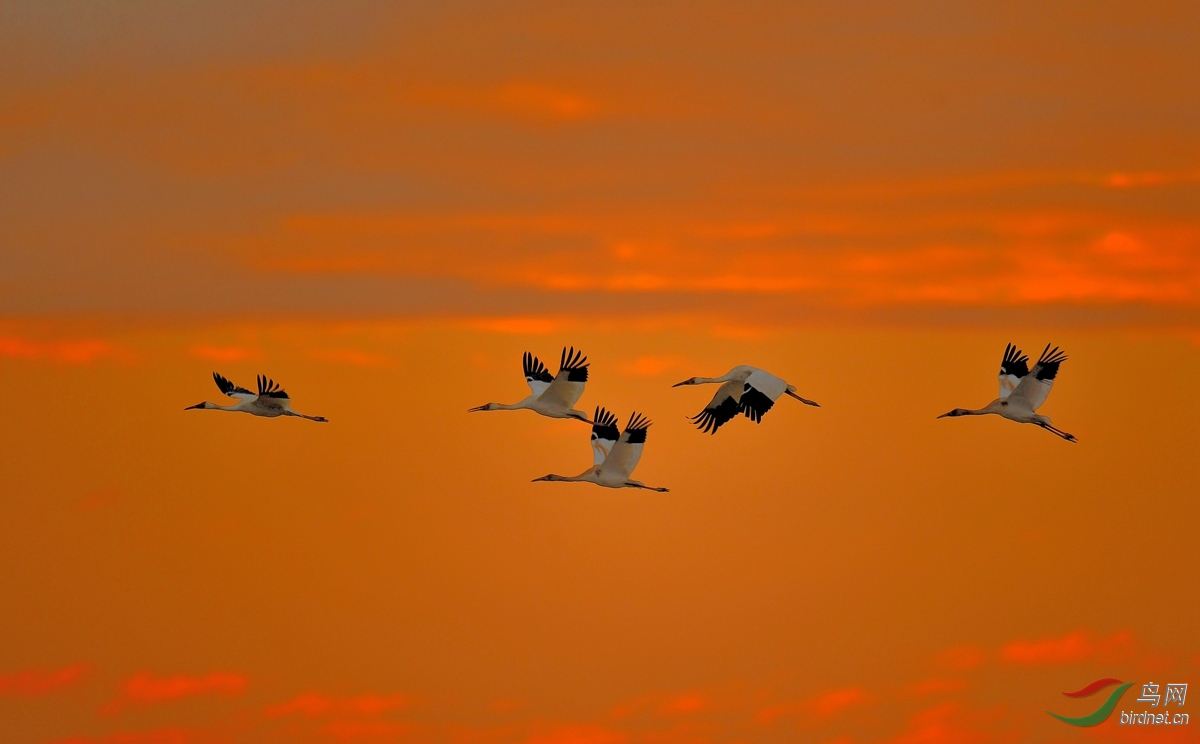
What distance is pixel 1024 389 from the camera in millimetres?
53438

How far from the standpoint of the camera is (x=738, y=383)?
52.1m

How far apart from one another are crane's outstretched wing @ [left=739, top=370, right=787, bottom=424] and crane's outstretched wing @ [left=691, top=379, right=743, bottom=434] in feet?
0.53

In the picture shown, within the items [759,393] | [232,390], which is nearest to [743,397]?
[759,393]

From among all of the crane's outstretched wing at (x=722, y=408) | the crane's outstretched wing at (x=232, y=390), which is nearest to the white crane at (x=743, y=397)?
the crane's outstretched wing at (x=722, y=408)

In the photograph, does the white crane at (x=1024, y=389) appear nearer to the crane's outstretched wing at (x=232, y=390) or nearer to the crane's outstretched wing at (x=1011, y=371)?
the crane's outstretched wing at (x=1011, y=371)

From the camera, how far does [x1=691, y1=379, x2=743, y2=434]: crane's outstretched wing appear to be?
5175cm

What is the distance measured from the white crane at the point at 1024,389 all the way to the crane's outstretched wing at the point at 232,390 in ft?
61.8

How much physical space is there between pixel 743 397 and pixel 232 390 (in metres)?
14.8

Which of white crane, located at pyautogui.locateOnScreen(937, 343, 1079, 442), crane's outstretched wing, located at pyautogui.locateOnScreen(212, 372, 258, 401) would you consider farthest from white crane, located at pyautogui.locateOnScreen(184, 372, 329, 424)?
white crane, located at pyautogui.locateOnScreen(937, 343, 1079, 442)

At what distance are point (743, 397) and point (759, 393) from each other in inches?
17.2

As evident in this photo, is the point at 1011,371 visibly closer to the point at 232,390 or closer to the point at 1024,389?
the point at 1024,389

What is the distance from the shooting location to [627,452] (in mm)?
54906

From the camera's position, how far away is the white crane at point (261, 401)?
5828 cm

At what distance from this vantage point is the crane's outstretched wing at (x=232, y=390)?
59312 millimetres
